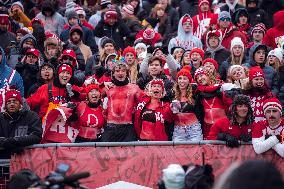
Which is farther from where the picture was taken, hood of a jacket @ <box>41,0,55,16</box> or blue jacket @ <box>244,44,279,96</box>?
hood of a jacket @ <box>41,0,55,16</box>

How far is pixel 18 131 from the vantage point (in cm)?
1050

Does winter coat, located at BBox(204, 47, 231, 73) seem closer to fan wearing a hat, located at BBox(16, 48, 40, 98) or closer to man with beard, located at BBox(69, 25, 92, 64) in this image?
man with beard, located at BBox(69, 25, 92, 64)

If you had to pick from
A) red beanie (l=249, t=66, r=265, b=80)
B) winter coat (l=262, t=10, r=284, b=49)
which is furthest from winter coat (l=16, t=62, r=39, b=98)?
winter coat (l=262, t=10, r=284, b=49)

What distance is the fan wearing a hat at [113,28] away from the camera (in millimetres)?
17672

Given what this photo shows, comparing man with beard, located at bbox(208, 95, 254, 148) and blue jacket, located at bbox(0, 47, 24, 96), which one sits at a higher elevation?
blue jacket, located at bbox(0, 47, 24, 96)

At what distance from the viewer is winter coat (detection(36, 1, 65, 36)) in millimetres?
18328

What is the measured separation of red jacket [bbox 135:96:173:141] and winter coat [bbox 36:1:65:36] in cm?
733

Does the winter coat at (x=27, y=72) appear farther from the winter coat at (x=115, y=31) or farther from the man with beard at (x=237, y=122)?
the man with beard at (x=237, y=122)

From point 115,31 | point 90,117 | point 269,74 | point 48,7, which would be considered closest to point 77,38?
point 115,31

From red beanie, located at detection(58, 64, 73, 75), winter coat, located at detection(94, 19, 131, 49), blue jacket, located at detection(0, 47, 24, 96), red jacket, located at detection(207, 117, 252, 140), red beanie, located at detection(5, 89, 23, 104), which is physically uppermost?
winter coat, located at detection(94, 19, 131, 49)

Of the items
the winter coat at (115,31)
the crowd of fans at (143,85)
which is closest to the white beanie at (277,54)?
the crowd of fans at (143,85)

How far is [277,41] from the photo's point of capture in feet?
52.4

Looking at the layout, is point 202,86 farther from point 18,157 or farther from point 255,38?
point 255,38

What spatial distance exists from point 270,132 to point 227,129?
0.56 m
